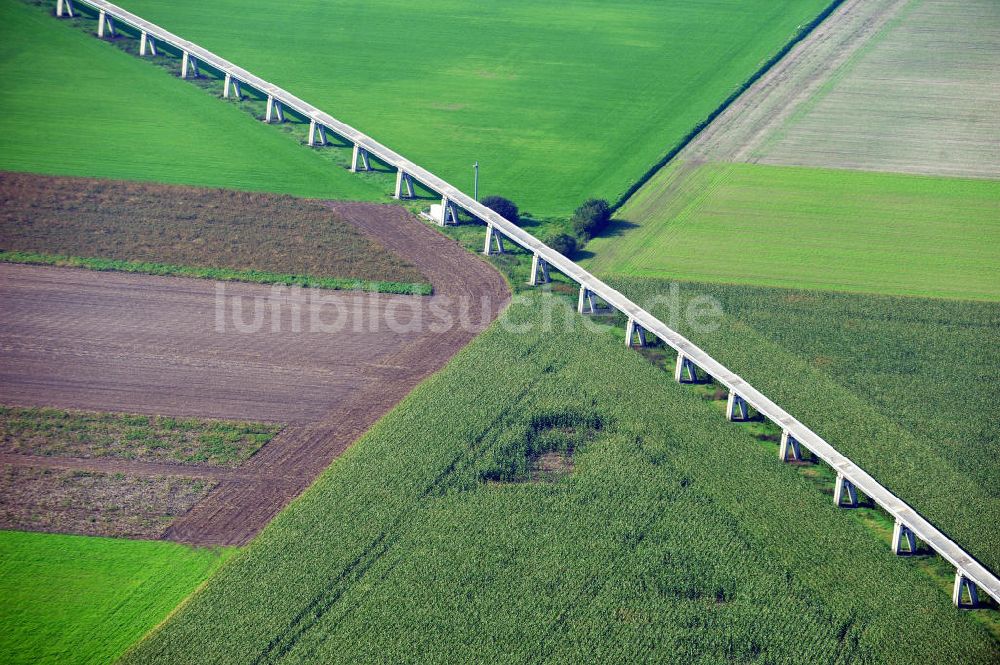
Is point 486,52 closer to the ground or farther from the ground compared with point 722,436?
farther from the ground

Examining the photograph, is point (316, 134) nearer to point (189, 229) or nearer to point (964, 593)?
point (189, 229)

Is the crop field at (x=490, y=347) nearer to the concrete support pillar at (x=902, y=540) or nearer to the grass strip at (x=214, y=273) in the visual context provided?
the grass strip at (x=214, y=273)

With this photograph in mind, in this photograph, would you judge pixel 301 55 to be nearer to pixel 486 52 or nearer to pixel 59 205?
pixel 486 52

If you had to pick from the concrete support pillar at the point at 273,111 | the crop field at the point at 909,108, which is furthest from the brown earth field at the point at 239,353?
the crop field at the point at 909,108

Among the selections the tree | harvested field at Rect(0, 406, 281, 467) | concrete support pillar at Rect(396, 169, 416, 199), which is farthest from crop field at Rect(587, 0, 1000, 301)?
harvested field at Rect(0, 406, 281, 467)

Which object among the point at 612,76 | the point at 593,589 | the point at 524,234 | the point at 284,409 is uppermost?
the point at 612,76

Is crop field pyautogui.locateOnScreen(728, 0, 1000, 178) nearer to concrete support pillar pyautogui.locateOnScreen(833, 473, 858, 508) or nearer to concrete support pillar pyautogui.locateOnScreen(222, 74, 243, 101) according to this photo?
concrete support pillar pyautogui.locateOnScreen(833, 473, 858, 508)

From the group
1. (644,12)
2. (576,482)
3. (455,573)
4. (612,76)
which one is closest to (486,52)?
(612,76)
